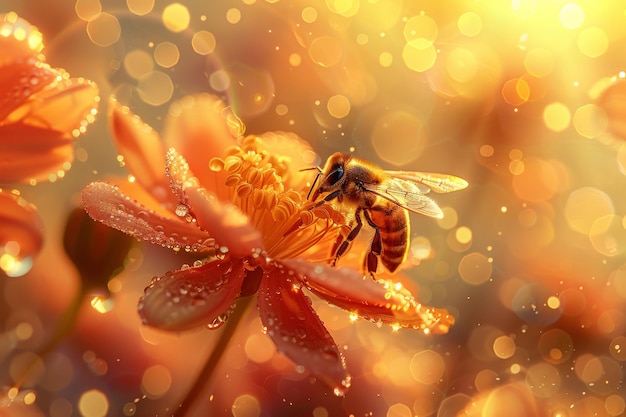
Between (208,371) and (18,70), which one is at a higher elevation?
(18,70)

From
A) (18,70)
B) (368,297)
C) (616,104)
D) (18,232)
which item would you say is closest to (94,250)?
(18,232)

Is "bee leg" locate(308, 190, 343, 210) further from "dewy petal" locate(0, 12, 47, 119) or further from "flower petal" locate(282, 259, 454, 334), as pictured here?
"dewy petal" locate(0, 12, 47, 119)

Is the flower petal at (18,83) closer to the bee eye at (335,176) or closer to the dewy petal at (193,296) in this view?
the dewy petal at (193,296)


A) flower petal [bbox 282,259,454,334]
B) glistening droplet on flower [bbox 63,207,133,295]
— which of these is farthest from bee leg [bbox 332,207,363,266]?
glistening droplet on flower [bbox 63,207,133,295]

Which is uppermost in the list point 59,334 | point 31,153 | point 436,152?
point 31,153

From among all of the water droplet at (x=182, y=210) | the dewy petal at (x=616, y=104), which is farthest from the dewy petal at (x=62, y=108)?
the dewy petal at (x=616, y=104)

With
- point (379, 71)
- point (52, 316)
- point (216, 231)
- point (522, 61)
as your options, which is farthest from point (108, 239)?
point (522, 61)

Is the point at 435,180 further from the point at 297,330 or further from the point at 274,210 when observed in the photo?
the point at 297,330
